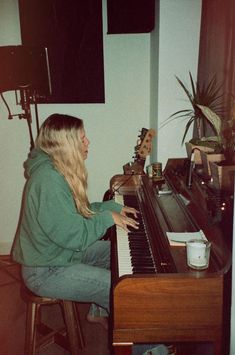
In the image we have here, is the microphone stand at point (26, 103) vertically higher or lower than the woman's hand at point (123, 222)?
higher

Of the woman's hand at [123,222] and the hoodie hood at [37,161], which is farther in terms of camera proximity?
the woman's hand at [123,222]

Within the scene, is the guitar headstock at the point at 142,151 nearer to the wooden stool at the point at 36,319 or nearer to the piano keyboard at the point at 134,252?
the piano keyboard at the point at 134,252

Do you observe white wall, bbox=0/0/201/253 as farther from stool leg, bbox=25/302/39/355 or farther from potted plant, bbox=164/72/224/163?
stool leg, bbox=25/302/39/355

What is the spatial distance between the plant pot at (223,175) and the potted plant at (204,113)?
276 millimetres

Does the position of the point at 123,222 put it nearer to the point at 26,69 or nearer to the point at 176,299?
the point at 176,299

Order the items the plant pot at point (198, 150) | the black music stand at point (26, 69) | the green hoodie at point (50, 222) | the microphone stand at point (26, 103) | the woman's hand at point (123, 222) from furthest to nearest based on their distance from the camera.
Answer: the microphone stand at point (26, 103)
the black music stand at point (26, 69)
the plant pot at point (198, 150)
the woman's hand at point (123, 222)
the green hoodie at point (50, 222)

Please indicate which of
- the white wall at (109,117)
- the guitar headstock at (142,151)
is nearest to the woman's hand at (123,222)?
the guitar headstock at (142,151)

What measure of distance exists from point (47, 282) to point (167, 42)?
77.4 inches

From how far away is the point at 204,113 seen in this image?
2.34 metres

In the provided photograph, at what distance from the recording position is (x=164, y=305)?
1444mm

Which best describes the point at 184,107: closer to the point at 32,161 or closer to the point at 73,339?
the point at 32,161

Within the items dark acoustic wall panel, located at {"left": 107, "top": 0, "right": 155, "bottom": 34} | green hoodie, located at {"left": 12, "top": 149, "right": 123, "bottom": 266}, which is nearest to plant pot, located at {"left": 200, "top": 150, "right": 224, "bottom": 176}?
green hoodie, located at {"left": 12, "top": 149, "right": 123, "bottom": 266}

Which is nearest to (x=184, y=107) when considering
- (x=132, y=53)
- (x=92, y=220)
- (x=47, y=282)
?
(x=132, y=53)

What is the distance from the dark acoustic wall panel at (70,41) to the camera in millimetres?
3168
